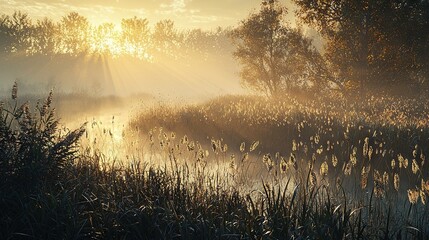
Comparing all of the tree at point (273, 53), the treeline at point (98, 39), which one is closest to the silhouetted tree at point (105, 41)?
the treeline at point (98, 39)

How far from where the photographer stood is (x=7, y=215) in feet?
15.7

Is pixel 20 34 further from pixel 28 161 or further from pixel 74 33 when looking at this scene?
pixel 28 161

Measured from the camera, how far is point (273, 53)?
25.8 metres

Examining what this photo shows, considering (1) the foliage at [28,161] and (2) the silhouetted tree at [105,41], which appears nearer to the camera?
(1) the foliage at [28,161]

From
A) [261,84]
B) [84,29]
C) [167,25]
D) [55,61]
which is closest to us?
[261,84]

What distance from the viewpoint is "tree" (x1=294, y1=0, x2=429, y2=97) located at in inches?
739

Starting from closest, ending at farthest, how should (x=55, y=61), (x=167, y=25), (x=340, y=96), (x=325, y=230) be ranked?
(x=325, y=230) → (x=340, y=96) → (x=55, y=61) → (x=167, y=25)

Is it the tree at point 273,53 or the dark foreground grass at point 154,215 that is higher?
the tree at point 273,53

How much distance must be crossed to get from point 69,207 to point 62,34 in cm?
8161

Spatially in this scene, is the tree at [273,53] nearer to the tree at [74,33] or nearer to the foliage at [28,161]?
the foliage at [28,161]

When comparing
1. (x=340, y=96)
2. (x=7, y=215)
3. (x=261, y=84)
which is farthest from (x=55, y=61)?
(x=7, y=215)

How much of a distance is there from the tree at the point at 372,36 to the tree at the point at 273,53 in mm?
2043

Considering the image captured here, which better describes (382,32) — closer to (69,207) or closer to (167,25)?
(69,207)

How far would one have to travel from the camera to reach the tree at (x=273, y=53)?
23.1 metres
